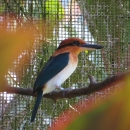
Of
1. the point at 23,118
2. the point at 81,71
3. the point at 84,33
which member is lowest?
the point at 23,118

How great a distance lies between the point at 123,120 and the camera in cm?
6

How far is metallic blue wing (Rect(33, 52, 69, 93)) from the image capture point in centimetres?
76

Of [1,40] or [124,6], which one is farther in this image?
[124,6]

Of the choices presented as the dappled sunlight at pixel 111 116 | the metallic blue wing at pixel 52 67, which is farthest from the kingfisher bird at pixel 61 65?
the dappled sunlight at pixel 111 116

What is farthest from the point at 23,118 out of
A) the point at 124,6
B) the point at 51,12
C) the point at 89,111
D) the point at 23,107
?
the point at 89,111

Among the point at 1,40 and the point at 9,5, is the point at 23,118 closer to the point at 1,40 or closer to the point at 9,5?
the point at 9,5

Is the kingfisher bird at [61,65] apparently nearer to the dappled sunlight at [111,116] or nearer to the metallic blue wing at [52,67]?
the metallic blue wing at [52,67]

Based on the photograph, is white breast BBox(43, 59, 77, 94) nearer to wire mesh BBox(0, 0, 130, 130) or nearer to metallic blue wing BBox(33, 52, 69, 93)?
metallic blue wing BBox(33, 52, 69, 93)

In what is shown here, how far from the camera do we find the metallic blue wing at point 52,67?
0.76m

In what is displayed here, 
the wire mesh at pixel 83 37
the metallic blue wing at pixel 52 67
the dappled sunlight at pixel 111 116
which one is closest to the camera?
the dappled sunlight at pixel 111 116

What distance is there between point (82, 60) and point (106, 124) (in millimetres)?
925

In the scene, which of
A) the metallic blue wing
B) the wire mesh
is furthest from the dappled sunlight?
the wire mesh

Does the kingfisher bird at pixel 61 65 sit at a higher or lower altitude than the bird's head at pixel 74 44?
lower

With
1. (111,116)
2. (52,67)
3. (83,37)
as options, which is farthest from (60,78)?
(111,116)
